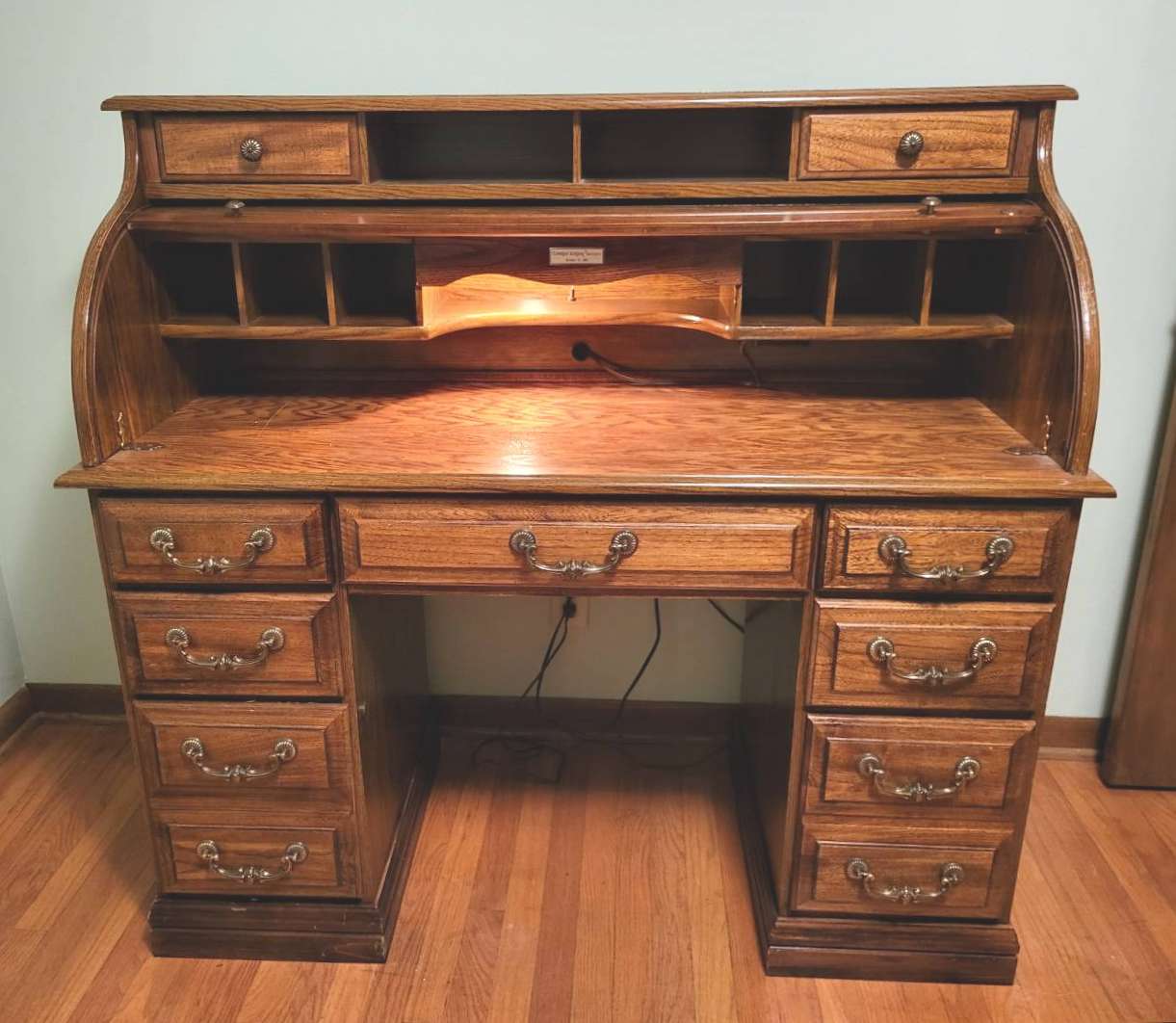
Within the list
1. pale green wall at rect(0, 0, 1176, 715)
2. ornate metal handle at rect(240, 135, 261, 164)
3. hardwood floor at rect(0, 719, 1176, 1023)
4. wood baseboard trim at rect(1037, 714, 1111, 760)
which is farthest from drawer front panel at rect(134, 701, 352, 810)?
wood baseboard trim at rect(1037, 714, 1111, 760)

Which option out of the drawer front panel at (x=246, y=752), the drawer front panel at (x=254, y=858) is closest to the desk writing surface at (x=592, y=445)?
the drawer front panel at (x=246, y=752)

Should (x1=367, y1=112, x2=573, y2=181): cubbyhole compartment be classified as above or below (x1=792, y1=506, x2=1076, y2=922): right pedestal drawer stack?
above

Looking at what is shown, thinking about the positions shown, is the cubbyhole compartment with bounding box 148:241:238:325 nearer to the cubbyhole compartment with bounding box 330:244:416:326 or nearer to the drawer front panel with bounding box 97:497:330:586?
the cubbyhole compartment with bounding box 330:244:416:326

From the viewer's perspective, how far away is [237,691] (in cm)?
143

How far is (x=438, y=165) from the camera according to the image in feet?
5.32

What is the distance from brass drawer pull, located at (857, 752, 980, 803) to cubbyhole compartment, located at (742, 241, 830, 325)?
73cm

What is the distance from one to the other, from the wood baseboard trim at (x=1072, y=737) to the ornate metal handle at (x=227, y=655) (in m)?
1.61

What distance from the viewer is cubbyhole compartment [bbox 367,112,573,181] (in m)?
1.59

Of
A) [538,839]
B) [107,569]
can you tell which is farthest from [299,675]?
[538,839]

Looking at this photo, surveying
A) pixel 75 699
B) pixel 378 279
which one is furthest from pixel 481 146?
pixel 75 699

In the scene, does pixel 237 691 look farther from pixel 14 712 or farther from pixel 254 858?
pixel 14 712

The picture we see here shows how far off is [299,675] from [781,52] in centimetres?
131

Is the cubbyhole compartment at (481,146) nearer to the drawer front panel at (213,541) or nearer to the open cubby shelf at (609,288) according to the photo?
the open cubby shelf at (609,288)

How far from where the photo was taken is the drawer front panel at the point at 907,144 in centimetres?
139
